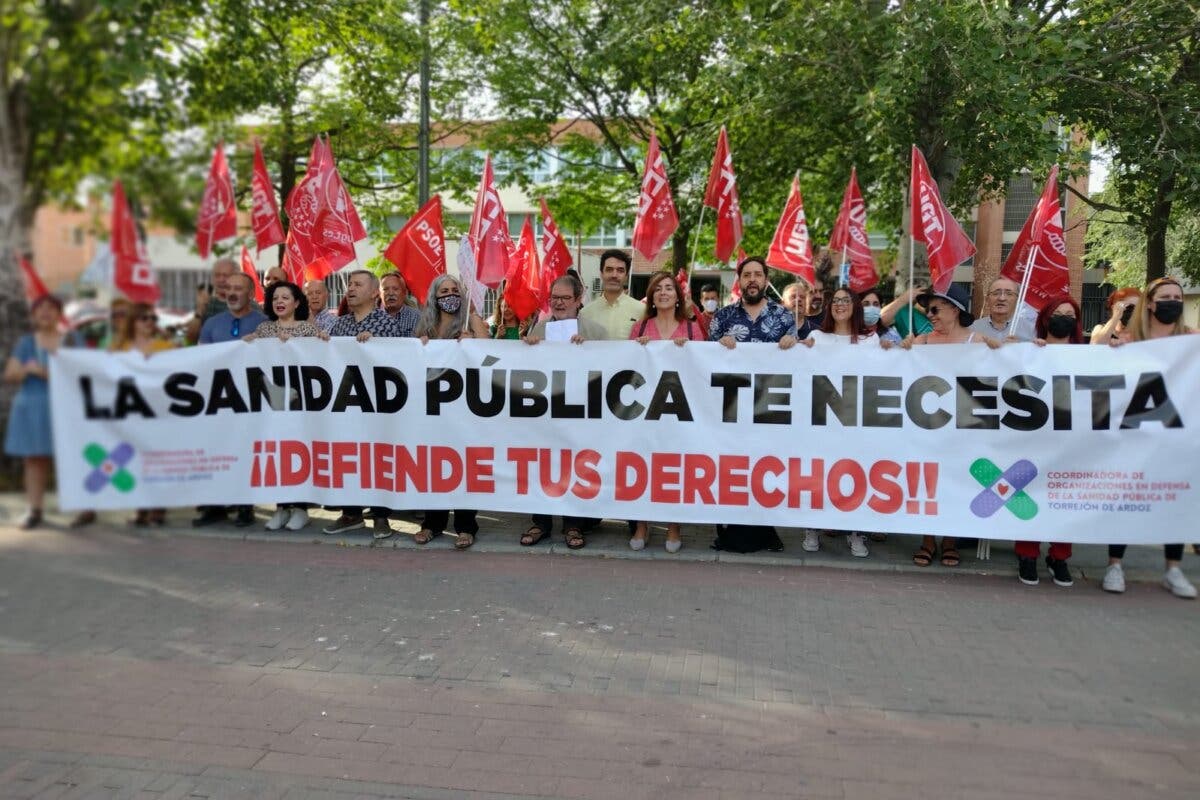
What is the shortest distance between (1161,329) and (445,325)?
16.6ft

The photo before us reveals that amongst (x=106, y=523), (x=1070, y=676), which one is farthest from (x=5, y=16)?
(x=1070, y=676)

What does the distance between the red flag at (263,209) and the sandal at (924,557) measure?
553cm

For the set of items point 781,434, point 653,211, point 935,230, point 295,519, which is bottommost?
point 295,519

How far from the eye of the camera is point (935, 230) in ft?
22.7

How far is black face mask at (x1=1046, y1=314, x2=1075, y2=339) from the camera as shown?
6.21 m

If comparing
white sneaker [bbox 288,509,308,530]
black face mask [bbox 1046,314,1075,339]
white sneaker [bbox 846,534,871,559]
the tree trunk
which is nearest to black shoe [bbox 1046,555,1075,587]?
white sneaker [bbox 846,534,871,559]

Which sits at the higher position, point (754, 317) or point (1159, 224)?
point (1159, 224)

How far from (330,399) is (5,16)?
4572 mm

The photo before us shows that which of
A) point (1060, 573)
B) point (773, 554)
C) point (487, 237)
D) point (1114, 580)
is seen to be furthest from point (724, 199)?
point (1114, 580)

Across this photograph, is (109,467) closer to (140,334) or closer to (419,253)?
(140,334)

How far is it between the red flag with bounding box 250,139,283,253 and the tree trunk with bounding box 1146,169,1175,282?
10.7m

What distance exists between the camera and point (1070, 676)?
4414mm

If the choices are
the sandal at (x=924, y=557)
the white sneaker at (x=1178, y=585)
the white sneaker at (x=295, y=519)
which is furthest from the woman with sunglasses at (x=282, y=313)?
the white sneaker at (x=1178, y=585)

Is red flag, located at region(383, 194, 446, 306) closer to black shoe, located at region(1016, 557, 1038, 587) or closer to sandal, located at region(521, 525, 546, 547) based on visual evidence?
sandal, located at region(521, 525, 546, 547)
